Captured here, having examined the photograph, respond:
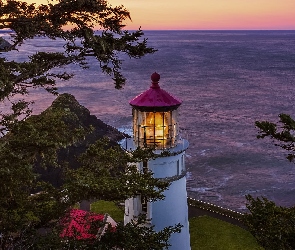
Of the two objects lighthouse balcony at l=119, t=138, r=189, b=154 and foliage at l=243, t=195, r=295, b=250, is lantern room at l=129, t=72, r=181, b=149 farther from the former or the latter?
foliage at l=243, t=195, r=295, b=250

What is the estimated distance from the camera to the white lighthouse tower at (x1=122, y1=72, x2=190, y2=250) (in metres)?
10.5

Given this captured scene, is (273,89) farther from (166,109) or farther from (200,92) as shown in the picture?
(166,109)

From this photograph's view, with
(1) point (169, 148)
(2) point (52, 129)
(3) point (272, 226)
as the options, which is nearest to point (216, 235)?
(1) point (169, 148)

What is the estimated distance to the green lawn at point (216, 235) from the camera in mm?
16469

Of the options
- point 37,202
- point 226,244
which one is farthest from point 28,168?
point 226,244

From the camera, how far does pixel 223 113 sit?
54.1 metres

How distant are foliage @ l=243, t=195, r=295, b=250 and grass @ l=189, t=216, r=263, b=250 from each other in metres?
9.68

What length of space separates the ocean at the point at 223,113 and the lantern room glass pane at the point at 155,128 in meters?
2.99

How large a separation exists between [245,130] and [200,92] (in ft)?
83.6

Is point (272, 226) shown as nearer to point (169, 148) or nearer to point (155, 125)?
point (169, 148)

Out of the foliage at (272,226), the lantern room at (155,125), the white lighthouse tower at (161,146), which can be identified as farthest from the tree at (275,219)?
the lantern room at (155,125)

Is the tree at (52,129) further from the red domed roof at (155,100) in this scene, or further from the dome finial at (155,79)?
the dome finial at (155,79)

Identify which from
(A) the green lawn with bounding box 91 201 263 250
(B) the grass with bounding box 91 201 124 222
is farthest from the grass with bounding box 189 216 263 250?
(B) the grass with bounding box 91 201 124 222

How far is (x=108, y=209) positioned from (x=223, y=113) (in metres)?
36.9
